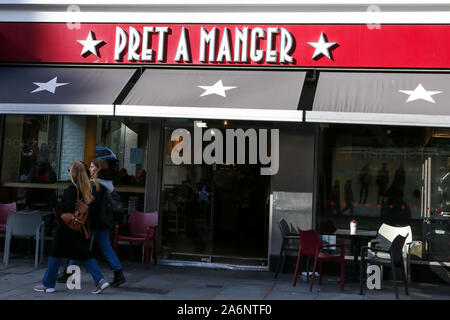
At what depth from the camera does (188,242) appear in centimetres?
955

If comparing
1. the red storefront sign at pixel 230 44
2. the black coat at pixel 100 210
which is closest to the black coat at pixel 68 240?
the black coat at pixel 100 210

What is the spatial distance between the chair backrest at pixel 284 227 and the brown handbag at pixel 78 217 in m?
3.05

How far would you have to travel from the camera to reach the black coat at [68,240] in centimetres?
647

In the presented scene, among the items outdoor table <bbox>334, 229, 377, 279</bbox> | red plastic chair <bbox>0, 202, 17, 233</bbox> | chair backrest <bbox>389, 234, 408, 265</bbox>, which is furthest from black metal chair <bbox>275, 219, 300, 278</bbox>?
red plastic chair <bbox>0, 202, 17, 233</bbox>

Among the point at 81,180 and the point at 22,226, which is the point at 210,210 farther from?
the point at 81,180

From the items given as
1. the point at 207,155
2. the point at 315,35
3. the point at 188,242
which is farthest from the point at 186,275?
the point at 315,35

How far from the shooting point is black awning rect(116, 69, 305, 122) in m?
7.44

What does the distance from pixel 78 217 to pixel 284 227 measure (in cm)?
327

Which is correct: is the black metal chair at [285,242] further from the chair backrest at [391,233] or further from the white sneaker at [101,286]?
the white sneaker at [101,286]

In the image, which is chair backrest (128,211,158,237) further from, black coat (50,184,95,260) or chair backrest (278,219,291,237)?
black coat (50,184,95,260)

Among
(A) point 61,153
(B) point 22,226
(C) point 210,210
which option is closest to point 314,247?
(C) point 210,210

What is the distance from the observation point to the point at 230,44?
898 cm

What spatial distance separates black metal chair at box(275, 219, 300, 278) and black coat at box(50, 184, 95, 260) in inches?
122
